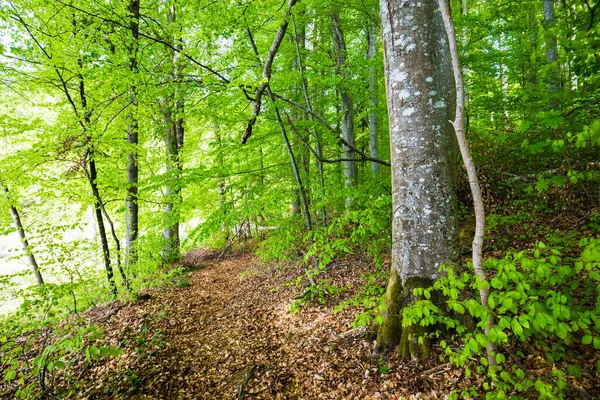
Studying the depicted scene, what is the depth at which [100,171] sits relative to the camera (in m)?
7.87

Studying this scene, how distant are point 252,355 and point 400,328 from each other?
2305mm

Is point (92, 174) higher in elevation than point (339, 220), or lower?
higher

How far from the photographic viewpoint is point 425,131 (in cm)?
269

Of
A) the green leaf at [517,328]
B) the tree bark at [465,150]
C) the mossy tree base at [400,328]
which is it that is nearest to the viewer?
the green leaf at [517,328]

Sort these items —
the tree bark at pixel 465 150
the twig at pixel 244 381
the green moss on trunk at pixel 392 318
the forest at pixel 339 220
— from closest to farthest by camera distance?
1. the tree bark at pixel 465 150
2. the forest at pixel 339 220
3. the green moss on trunk at pixel 392 318
4. the twig at pixel 244 381

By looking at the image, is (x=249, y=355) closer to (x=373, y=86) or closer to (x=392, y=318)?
(x=392, y=318)

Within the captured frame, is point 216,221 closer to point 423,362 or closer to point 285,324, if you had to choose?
point 285,324

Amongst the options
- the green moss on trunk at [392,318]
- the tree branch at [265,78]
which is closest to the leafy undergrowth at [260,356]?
the green moss on trunk at [392,318]

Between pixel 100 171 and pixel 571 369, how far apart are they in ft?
31.7

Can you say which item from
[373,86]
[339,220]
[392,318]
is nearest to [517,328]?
[392,318]

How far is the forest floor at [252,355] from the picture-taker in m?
2.88

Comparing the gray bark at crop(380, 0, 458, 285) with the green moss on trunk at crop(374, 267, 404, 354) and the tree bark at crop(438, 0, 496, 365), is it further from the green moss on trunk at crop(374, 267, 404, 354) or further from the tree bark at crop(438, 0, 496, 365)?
Result: the tree bark at crop(438, 0, 496, 365)

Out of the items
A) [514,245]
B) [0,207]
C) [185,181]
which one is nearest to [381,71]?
[514,245]

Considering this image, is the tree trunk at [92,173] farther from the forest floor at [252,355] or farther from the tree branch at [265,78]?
the tree branch at [265,78]
